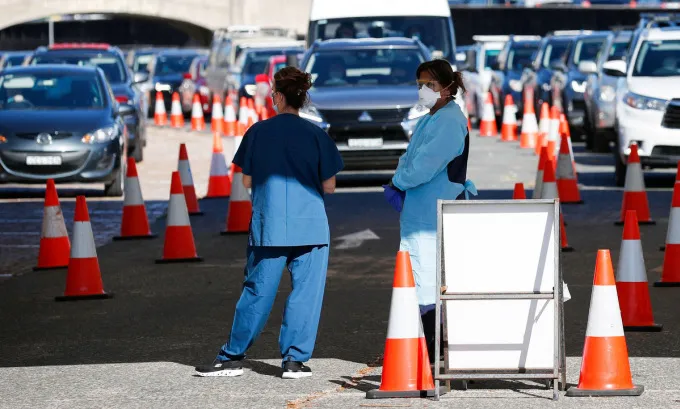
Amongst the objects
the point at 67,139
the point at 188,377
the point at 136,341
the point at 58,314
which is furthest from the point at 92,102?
the point at 188,377

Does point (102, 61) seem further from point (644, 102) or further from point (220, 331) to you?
point (220, 331)

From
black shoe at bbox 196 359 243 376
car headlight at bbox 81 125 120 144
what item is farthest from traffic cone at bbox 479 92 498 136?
black shoe at bbox 196 359 243 376

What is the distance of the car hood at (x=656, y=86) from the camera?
773 inches

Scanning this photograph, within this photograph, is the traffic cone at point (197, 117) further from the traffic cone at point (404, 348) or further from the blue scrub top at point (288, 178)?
the traffic cone at point (404, 348)

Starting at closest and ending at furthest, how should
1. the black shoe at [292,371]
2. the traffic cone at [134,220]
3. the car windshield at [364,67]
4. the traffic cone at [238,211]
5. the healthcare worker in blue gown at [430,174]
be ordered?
1. the healthcare worker in blue gown at [430,174]
2. the black shoe at [292,371]
3. the traffic cone at [134,220]
4. the traffic cone at [238,211]
5. the car windshield at [364,67]

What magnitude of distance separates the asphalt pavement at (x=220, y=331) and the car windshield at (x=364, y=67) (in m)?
4.63

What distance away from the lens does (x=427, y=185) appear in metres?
8.51

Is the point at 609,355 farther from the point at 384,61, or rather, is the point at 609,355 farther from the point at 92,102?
the point at 384,61

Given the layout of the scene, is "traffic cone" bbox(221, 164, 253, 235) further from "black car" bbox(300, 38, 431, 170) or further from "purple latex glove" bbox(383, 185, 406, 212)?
"purple latex glove" bbox(383, 185, 406, 212)

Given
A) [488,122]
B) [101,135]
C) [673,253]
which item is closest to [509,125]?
[488,122]

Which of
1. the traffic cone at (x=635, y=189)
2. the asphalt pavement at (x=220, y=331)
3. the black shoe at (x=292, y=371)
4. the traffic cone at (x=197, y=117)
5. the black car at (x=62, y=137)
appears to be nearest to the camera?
the asphalt pavement at (x=220, y=331)

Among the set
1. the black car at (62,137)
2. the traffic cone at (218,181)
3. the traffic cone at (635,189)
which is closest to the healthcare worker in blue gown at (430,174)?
the traffic cone at (635,189)

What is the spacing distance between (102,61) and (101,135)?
26.5 ft

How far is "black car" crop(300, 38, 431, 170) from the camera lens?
2009 centimetres
